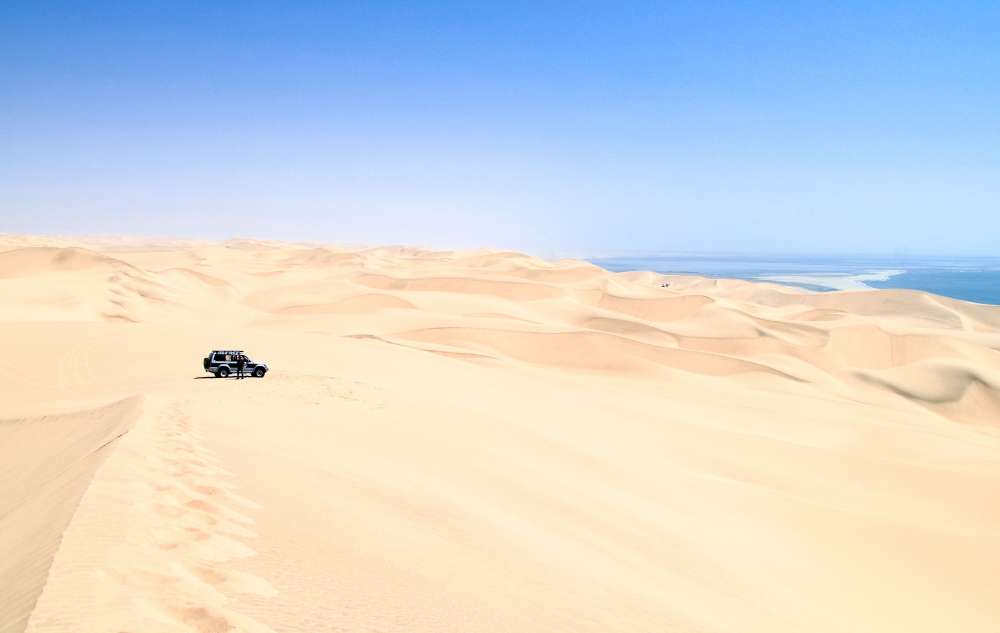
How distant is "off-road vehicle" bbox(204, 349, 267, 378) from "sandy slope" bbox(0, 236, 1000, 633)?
2.04 feet

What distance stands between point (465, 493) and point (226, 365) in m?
10.3

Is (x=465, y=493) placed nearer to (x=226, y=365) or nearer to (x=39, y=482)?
(x=39, y=482)

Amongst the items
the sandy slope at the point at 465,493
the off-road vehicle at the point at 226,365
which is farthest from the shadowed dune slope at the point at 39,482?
the off-road vehicle at the point at 226,365

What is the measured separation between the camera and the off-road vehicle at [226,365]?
16.1 meters

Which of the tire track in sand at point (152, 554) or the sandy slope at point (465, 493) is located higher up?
the tire track in sand at point (152, 554)

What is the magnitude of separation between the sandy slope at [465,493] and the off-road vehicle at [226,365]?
0.62 meters

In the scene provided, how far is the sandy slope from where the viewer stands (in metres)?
4.79

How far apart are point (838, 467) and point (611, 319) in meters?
25.8

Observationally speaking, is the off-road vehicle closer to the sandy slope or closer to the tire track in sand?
the sandy slope

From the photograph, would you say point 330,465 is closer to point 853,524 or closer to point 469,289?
point 853,524

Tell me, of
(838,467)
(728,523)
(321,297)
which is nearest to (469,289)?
(321,297)

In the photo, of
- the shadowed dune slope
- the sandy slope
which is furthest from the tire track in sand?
the shadowed dune slope

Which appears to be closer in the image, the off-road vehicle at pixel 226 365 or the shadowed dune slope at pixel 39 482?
the shadowed dune slope at pixel 39 482

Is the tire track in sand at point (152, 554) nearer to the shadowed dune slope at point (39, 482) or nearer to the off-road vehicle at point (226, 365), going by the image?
the shadowed dune slope at point (39, 482)
